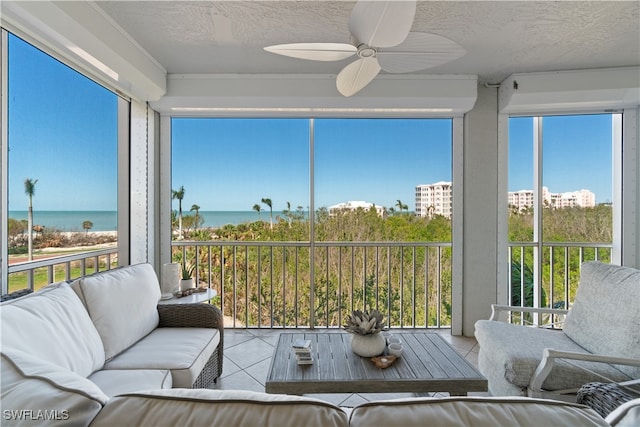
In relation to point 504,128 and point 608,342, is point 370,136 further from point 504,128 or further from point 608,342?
point 608,342

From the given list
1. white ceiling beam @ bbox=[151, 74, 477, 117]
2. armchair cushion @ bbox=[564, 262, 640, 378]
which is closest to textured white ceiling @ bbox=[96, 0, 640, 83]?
white ceiling beam @ bbox=[151, 74, 477, 117]

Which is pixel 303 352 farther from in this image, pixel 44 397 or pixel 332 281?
pixel 332 281

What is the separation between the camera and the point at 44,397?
62cm

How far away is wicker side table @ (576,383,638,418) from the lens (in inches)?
47.5

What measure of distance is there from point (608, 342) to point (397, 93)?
2.45m

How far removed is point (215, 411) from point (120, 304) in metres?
1.66

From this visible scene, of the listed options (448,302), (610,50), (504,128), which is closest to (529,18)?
(610,50)

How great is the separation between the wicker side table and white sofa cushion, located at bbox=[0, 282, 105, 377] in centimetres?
221

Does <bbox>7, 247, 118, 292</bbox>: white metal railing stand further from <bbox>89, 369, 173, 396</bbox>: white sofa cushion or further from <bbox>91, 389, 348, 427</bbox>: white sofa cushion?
<bbox>91, 389, 348, 427</bbox>: white sofa cushion

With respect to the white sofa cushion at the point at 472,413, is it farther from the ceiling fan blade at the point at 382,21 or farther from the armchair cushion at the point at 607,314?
the armchair cushion at the point at 607,314

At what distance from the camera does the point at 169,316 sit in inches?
89.4

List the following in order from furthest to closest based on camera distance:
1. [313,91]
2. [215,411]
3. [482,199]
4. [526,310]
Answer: [482,199]
[313,91]
[526,310]
[215,411]

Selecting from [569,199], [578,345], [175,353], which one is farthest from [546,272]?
[175,353]

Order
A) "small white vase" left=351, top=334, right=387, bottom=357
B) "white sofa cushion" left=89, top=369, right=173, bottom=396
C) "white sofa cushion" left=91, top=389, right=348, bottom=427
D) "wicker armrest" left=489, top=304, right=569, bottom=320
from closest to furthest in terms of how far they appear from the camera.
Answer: "white sofa cushion" left=91, top=389, right=348, bottom=427 → "white sofa cushion" left=89, top=369, right=173, bottom=396 → "small white vase" left=351, top=334, right=387, bottom=357 → "wicker armrest" left=489, top=304, right=569, bottom=320
